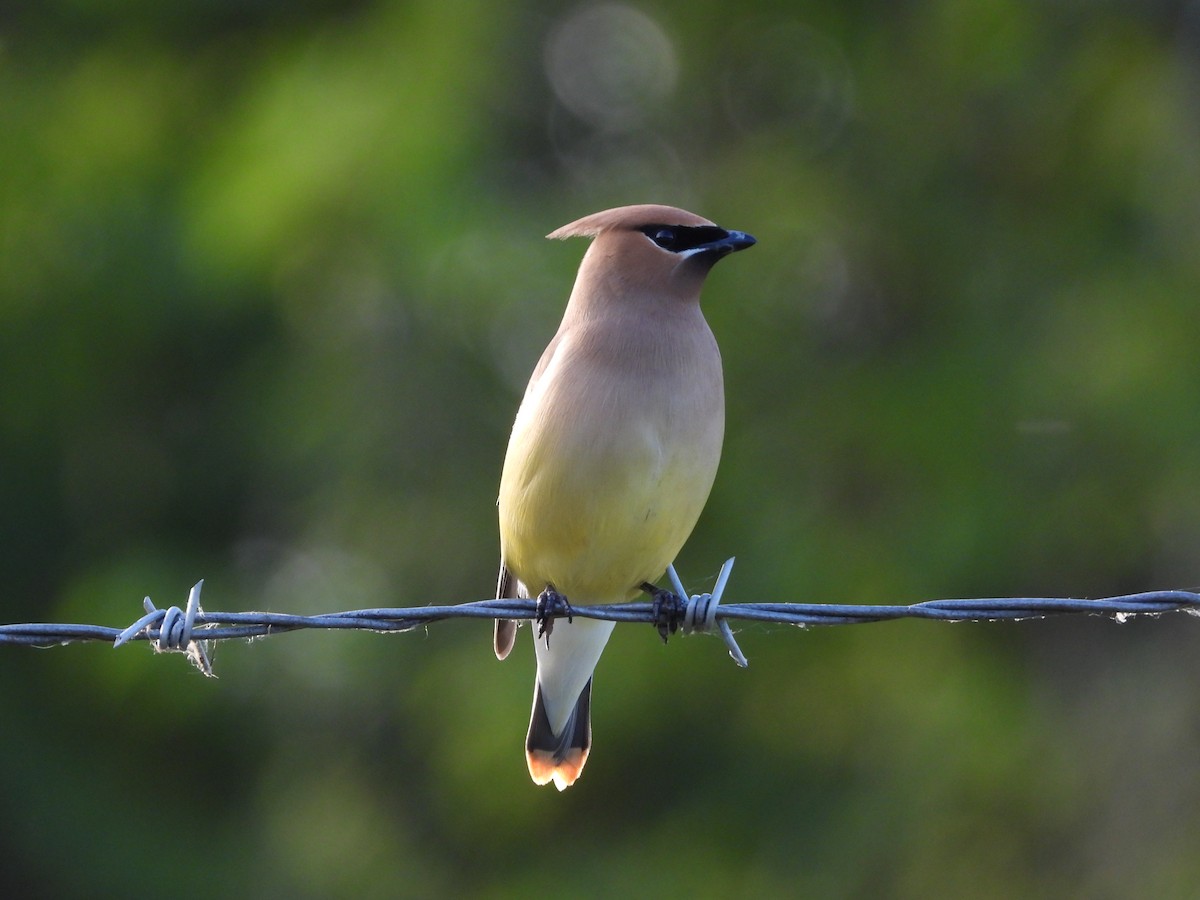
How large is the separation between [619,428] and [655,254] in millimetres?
675

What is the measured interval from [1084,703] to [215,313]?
16.1 ft

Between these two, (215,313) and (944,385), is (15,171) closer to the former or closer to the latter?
(215,313)

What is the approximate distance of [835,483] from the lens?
7820 mm

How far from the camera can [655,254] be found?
4.38 m

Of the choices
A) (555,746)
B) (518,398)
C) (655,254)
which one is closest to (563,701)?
(555,746)

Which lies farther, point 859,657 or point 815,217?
point 815,217

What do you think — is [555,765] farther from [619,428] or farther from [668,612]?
[619,428]

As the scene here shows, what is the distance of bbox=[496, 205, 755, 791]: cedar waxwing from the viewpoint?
154 inches

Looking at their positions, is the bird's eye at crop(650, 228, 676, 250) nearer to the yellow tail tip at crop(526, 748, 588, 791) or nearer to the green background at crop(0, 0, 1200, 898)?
the yellow tail tip at crop(526, 748, 588, 791)

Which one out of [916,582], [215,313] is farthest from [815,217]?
[215,313]

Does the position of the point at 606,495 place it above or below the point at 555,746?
above

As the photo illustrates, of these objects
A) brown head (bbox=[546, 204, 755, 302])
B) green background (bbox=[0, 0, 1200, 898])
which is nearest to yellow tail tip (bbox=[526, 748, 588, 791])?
brown head (bbox=[546, 204, 755, 302])

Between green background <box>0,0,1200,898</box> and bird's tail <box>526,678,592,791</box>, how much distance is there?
108 inches

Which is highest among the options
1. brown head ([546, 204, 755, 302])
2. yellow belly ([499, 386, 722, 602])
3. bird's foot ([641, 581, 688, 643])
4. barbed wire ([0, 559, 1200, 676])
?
brown head ([546, 204, 755, 302])
